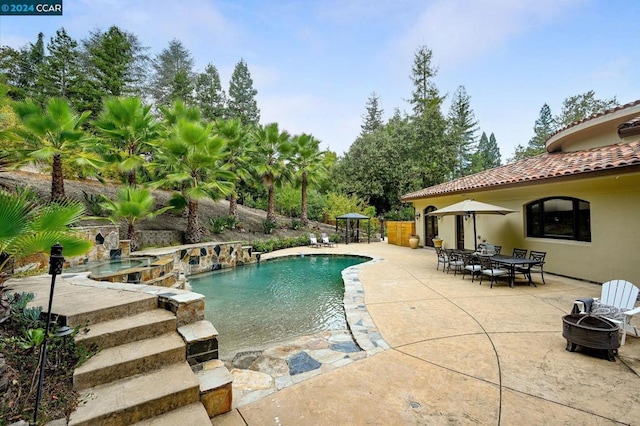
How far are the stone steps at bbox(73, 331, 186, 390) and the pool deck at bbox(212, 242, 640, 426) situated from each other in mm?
752

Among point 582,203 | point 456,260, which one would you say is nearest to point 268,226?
point 456,260

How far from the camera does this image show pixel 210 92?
29375mm

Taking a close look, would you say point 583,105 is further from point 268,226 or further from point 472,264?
point 268,226

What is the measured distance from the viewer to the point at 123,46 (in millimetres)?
21750

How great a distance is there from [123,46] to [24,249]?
26.3 m

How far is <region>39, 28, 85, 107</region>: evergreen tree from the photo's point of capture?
19.8 metres

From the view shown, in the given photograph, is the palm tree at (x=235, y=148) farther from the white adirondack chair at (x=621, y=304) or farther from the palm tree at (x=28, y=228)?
the white adirondack chair at (x=621, y=304)

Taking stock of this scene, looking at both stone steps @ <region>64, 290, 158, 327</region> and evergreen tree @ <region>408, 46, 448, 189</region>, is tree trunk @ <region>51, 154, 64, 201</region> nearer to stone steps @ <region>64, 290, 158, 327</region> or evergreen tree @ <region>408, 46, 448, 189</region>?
stone steps @ <region>64, 290, 158, 327</region>

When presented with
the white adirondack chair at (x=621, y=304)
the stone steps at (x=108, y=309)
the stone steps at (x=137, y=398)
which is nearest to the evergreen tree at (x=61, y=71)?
the stone steps at (x=108, y=309)

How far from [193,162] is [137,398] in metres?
10.4

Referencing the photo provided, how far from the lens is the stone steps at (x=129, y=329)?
2.70 meters

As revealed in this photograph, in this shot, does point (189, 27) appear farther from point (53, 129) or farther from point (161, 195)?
point (161, 195)

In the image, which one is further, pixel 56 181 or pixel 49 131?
pixel 56 181

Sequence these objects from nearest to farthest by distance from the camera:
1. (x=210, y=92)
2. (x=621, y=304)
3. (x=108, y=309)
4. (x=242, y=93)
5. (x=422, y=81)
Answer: (x=108, y=309) < (x=621, y=304) < (x=422, y=81) < (x=210, y=92) < (x=242, y=93)
